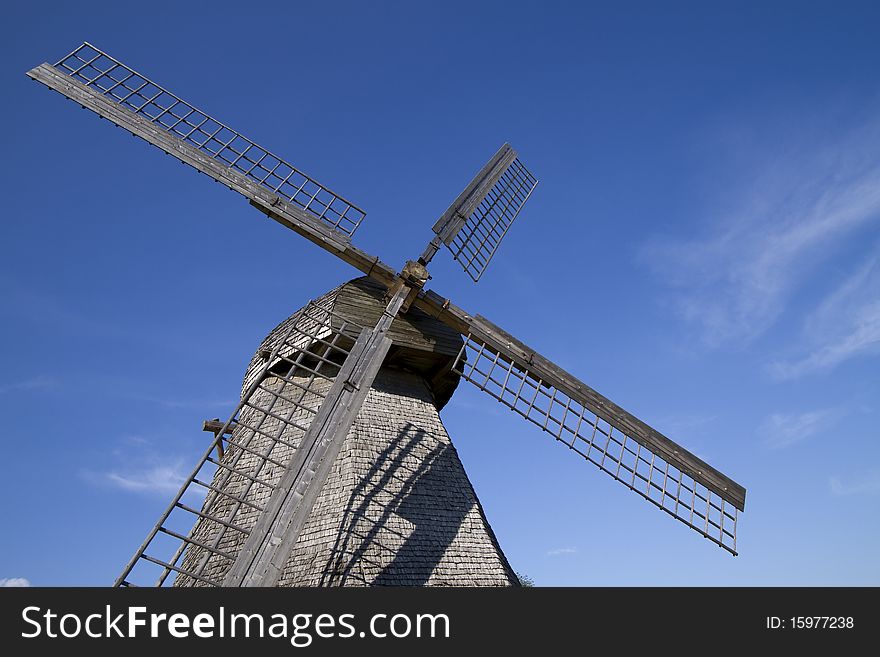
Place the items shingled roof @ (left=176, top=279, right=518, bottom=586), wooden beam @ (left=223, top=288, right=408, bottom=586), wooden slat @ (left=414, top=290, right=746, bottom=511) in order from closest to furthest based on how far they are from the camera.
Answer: wooden beam @ (left=223, top=288, right=408, bottom=586), shingled roof @ (left=176, top=279, right=518, bottom=586), wooden slat @ (left=414, top=290, right=746, bottom=511)

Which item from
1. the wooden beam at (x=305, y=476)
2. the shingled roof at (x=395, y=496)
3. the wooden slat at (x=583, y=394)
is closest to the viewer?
the wooden beam at (x=305, y=476)

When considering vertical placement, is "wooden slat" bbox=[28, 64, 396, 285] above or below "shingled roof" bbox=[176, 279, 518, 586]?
above

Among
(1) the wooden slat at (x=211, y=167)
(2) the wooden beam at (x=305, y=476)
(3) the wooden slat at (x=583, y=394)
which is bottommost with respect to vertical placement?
(2) the wooden beam at (x=305, y=476)

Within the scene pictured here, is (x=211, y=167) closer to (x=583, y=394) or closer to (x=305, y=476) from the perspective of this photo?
(x=305, y=476)

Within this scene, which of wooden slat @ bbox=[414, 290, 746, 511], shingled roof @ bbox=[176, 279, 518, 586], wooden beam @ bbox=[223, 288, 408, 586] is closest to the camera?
wooden beam @ bbox=[223, 288, 408, 586]

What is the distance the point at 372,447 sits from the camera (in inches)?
365

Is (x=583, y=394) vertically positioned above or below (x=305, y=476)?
above

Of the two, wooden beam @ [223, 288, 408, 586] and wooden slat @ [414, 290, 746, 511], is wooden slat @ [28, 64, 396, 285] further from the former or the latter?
wooden beam @ [223, 288, 408, 586]

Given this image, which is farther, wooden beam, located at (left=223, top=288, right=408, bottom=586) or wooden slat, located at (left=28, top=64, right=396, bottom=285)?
wooden slat, located at (left=28, top=64, right=396, bottom=285)

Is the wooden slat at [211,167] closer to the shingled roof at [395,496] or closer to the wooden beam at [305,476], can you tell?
the shingled roof at [395,496]

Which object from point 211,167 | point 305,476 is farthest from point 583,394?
point 211,167

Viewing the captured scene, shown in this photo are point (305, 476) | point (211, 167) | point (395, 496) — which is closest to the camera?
point (305, 476)
